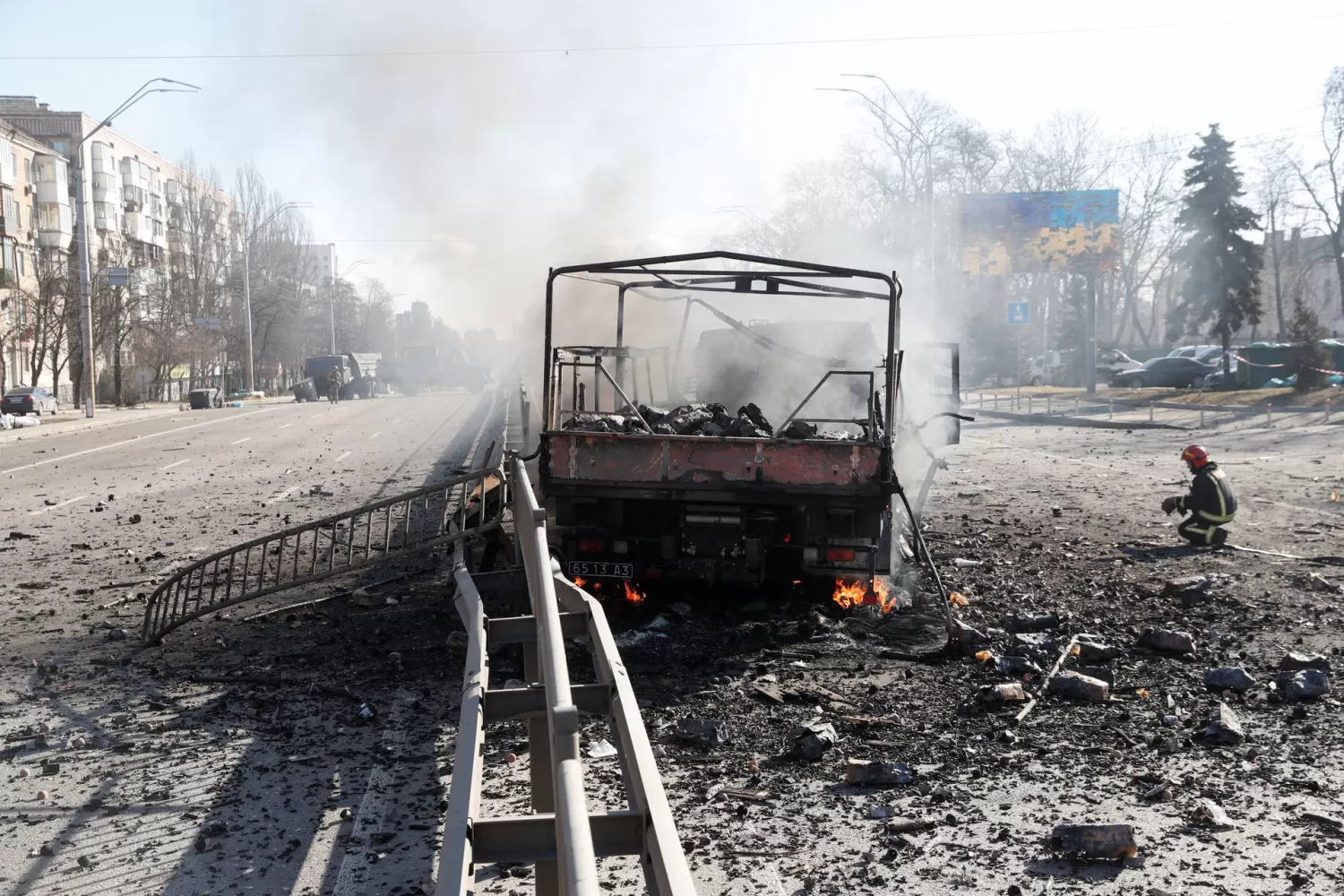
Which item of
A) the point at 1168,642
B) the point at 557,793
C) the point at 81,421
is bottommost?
the point at 1168,642

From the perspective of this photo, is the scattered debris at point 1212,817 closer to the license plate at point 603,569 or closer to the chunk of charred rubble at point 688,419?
the license plate at point 603,569

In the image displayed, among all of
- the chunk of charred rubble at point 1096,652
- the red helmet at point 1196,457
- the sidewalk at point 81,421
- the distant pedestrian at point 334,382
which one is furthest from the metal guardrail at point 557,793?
the distant pedestrian at point 334,382

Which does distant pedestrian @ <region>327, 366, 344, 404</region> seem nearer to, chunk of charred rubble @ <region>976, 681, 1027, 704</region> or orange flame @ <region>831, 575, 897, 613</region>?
orange flame @ <region>831, 575, 897, 613</region>

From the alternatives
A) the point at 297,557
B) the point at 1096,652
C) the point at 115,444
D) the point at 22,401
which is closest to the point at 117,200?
the point at 22,401

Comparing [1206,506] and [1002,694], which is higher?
[1206,506]

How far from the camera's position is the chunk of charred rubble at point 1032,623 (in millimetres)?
7907

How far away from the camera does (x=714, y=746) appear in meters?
5.52

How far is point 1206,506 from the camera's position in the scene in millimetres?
11008

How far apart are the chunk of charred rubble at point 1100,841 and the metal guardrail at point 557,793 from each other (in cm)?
174

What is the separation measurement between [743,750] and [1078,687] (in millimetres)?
1986

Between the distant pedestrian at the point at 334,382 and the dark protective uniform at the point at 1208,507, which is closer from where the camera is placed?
the dark protective uniform at the point at 1208,507

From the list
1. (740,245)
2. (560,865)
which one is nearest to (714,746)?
(560,865)

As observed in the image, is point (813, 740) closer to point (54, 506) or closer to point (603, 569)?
point (603, 569)

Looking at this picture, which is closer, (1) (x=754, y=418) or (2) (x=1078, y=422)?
(1) (x=754, y=418)
